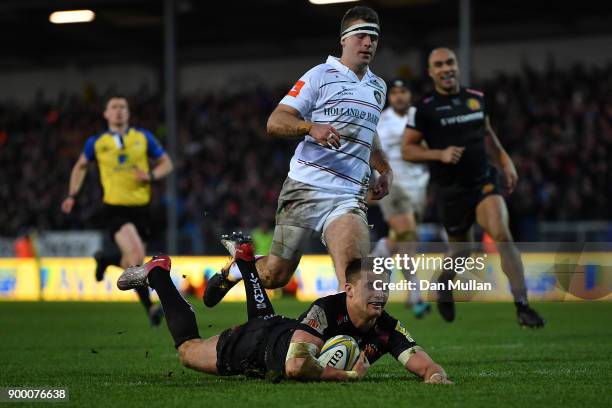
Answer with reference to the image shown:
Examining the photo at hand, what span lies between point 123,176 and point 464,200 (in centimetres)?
395

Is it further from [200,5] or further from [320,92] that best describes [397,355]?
[200,5]

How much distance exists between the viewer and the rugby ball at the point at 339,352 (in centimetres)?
625

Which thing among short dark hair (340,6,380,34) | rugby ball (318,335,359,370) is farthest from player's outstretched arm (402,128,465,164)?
rugby ball (318,335,359,370)

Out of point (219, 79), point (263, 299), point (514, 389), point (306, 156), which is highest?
point (219, 79)

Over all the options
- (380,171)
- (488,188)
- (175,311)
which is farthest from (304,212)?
(488,188)

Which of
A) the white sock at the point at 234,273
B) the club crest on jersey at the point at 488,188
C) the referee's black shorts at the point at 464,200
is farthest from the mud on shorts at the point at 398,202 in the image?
the white sock at the point at 234,273

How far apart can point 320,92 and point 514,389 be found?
2.43 meters

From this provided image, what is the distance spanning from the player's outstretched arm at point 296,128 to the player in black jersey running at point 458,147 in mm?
3288

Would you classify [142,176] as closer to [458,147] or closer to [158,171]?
[158,171]

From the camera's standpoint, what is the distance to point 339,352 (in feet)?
20.6

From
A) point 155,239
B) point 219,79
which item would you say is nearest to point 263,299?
point 155,239

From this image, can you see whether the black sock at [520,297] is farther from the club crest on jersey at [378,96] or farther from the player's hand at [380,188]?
the club crest on jersey at [378,96]

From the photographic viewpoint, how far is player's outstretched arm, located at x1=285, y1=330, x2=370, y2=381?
6.14 m

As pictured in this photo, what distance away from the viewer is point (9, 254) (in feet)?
79.8
